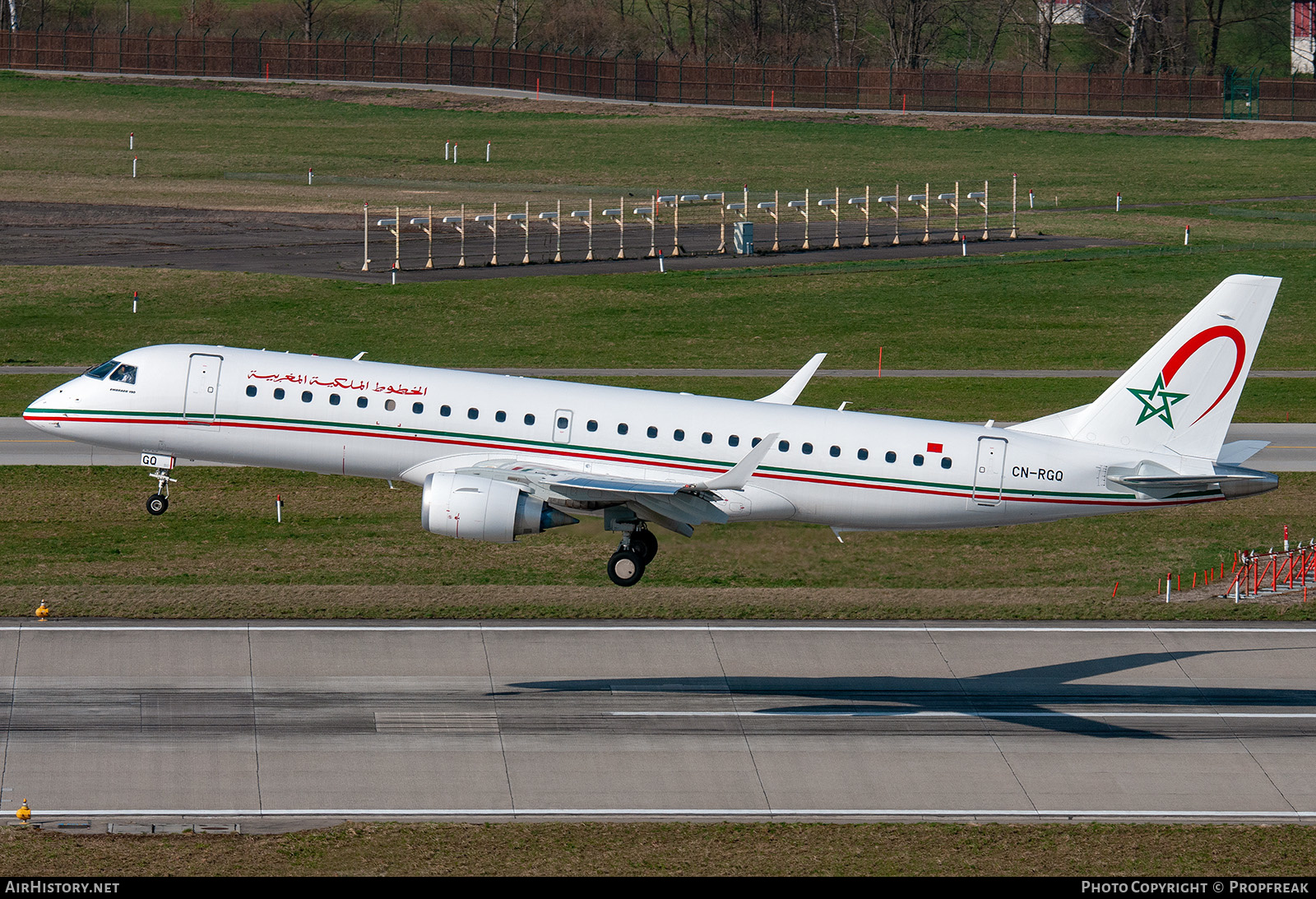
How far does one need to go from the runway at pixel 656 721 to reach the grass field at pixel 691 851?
1.08m

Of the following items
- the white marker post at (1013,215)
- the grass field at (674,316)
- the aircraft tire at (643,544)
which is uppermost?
the white marker post at (1013,215)

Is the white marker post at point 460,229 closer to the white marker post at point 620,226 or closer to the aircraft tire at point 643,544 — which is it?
the white marker post at point 620,226

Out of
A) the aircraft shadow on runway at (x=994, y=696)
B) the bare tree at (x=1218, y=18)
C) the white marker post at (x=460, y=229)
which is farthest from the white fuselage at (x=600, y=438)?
the bare tree at (x=1218, y=18)

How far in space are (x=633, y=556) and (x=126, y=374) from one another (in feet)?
48.0

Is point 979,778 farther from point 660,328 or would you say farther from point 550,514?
point 660,328

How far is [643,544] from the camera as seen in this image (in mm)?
44531

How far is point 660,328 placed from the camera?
311 feet

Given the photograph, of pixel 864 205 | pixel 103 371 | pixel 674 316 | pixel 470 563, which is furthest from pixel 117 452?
pixel 864 205

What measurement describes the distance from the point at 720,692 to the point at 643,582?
33.9 ft

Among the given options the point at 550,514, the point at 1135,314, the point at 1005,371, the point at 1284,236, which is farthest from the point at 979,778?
the point at 1284,236

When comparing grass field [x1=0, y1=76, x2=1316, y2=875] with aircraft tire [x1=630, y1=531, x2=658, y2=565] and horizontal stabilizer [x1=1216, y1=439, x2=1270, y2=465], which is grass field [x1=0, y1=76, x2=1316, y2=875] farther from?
horizontal stabilizer [x1=1216, y1=439, x2=1270, y2=465]

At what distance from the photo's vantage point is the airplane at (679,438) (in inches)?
1727

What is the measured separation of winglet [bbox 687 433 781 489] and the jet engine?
408 centimetres

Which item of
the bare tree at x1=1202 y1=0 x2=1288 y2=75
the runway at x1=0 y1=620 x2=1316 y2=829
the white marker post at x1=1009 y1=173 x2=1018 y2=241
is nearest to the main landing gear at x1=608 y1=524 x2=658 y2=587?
the runway at x1=0 y1=620 x2=1316 y2=829
